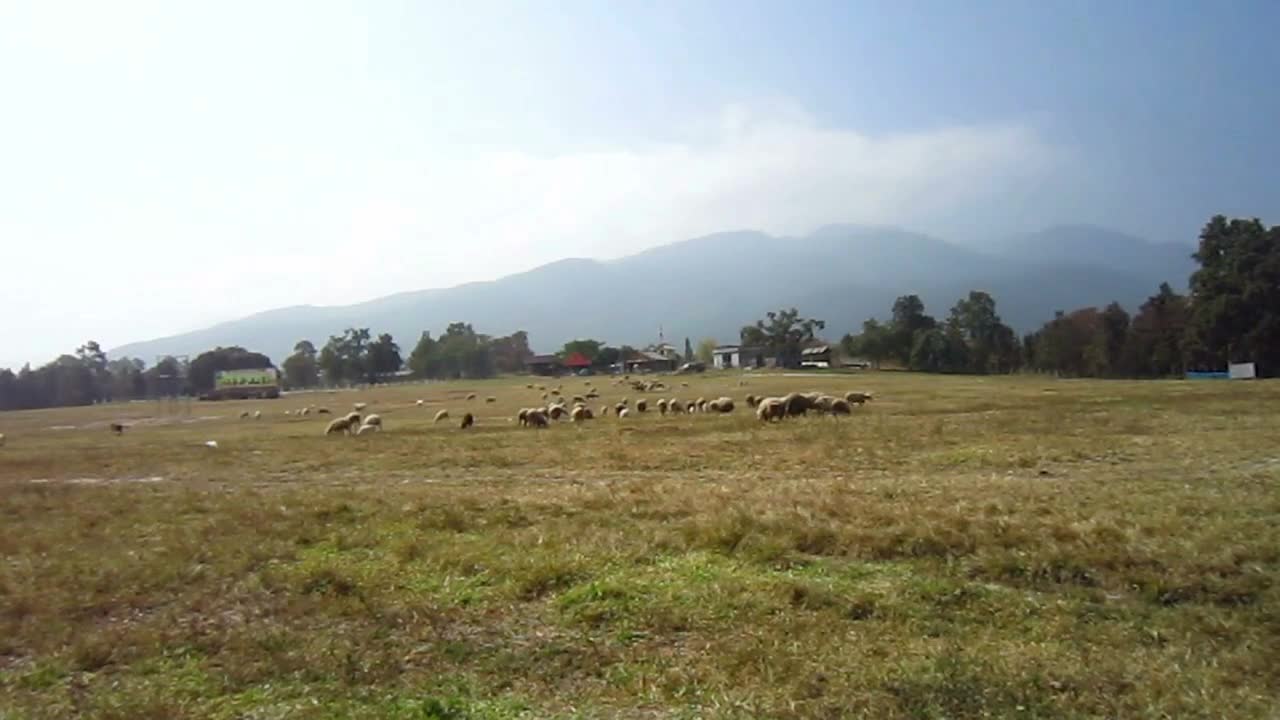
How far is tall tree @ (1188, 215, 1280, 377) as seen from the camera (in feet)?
264

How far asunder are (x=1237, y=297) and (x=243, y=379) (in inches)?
5563

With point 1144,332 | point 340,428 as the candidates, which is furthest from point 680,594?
point 1144,332

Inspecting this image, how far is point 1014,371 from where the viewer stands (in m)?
128

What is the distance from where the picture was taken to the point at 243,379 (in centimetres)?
15450

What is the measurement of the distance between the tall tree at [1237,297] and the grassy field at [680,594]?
2854 inches

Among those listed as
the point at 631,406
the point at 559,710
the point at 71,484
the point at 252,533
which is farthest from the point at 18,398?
the point at 559,710

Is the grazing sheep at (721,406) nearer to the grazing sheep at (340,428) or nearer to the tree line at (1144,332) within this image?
the grazing sheep at (340,428)

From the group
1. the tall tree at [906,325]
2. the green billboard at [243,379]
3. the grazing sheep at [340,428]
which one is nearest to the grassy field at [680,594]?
the grazing sheep at [340,428]

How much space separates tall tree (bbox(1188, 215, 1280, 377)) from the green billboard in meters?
133

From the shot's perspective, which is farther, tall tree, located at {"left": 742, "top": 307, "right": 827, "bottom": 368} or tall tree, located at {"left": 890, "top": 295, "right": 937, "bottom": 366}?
tall tree, located at {"left": 742, "top": 307, "right": 827, "bottom": 368}

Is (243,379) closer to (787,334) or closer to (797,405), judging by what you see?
(787,334)

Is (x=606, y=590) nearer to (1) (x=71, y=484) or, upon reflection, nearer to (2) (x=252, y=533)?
(2) (x=252, y=533)

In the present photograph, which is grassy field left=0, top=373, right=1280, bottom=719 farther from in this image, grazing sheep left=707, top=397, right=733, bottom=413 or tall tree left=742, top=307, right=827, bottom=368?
tall tree left=742, top=307, right=827, bottom=368

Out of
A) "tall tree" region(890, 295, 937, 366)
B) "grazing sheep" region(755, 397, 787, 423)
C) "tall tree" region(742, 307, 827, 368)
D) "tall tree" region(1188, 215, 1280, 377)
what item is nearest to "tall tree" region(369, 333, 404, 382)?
"tall tree" region(742, 307, 827, 368)
